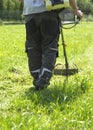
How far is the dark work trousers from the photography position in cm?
699

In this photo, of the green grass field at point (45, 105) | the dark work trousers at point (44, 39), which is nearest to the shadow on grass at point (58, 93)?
the green grass field at point (45, 105)

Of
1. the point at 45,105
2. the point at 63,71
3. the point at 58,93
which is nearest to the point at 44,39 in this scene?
the point at 58,93

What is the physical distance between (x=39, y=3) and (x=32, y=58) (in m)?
0.91

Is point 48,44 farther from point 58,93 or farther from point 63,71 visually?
point 63,71

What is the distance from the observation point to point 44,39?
7047 millimetres

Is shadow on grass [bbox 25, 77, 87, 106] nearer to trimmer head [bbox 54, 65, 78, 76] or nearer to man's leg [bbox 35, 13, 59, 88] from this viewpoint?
man's leg [bbox 35, 13, 59, 88]

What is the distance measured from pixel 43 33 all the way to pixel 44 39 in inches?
4.1

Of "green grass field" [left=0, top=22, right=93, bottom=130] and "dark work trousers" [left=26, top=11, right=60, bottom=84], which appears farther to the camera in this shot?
"dark work trousers" [left=26, top=11, right=60, bottom=84]

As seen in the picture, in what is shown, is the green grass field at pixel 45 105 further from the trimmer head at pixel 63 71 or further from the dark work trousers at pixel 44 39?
the dark work trousers at pixel 44 39

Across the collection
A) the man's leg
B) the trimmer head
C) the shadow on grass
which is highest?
the man's leg

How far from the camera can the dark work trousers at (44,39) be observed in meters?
6.99

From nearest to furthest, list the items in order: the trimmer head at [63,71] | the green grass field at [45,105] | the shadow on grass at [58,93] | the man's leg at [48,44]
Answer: the green grass field at [45,105] → the shadow on grass at [58,93] → the man's leg at [48,44] → the trimmer head at [63,71]

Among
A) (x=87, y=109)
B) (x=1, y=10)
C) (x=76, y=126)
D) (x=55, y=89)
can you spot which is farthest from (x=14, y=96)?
(x=1, y=10)

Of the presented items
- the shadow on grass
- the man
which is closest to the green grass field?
the shadow on grass
